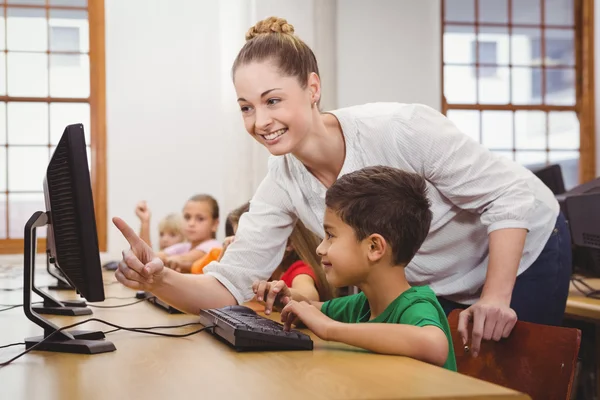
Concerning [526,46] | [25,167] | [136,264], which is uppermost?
[526,46]

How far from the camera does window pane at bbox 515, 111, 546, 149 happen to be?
21.1 ft

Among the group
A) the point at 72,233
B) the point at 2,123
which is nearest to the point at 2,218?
the point at 2,123

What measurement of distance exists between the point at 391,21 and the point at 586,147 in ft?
6.23

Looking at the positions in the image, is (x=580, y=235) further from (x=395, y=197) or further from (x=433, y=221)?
(x=395, y=197)

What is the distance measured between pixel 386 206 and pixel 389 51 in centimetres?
475

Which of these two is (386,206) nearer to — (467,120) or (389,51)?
(389,51)

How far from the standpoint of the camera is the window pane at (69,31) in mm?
5934

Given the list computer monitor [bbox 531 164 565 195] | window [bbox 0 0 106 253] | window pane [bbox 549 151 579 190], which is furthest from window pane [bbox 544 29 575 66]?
window [bbox 0 0 106 253]

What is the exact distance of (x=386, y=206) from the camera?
4.90 feet

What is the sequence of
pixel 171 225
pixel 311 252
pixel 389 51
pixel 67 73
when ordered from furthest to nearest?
pixel 389 51 < pixel 67 73 < pixel 171 225 < pixel 311 252

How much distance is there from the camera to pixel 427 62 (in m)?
6.11

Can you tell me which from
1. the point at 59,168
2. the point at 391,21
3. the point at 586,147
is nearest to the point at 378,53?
the point at 391,21

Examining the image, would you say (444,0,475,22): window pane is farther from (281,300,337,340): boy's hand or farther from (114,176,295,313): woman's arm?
(281,300,337,340): boy's hand

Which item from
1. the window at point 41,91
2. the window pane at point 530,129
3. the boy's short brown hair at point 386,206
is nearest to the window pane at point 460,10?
the window pane at point 530,129
